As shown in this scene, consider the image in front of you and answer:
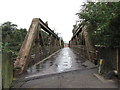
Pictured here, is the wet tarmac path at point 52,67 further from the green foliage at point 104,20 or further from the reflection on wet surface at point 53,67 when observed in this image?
the green foliage at point 104,20

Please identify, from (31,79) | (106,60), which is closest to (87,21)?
(106,60)

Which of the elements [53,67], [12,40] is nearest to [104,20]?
[53,67]

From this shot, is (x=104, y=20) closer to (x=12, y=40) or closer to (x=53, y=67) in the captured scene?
(x=53, y=67)

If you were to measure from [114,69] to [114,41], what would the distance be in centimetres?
118

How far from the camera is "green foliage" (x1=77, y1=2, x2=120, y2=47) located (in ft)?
18.8

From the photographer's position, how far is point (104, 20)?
717 cm

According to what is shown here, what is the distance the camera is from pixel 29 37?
A: 9398 mm

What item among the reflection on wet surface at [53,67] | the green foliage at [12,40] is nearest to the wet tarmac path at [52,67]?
the reflection on wet surface at [53,67]

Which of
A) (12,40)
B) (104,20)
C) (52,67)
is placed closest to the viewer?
(104,20)

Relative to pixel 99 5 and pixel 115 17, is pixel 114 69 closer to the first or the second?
pixel 115 17

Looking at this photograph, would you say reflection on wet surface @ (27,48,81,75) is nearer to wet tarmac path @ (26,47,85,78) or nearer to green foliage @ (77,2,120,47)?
wet tarmac path @ (26,47,85,78)

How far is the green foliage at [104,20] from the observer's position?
5726mm

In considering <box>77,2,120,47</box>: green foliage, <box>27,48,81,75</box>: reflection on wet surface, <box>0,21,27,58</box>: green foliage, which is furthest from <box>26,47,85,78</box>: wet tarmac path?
<box>77,2,120,47</box>: green foliage

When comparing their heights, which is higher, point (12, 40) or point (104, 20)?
point (104, 20)
